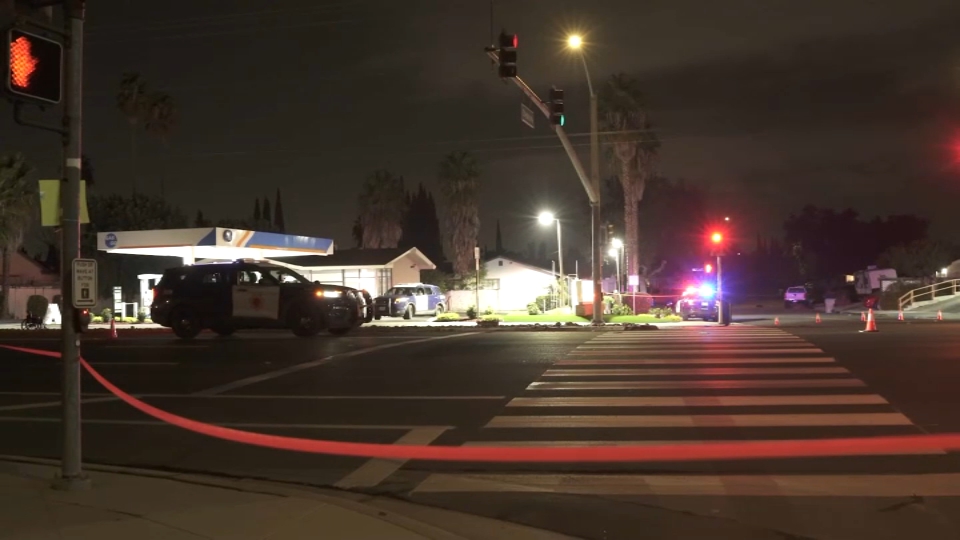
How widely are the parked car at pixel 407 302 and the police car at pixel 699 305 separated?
12231 mm

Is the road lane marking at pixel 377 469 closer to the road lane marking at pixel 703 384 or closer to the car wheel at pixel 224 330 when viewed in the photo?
the road lane marking at pixel 703 384

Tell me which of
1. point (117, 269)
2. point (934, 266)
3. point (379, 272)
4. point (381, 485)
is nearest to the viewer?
point (381, 485)

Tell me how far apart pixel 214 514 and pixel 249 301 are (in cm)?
1647

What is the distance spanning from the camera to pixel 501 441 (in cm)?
995

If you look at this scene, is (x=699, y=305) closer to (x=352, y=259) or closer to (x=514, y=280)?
(x=352, y=259)

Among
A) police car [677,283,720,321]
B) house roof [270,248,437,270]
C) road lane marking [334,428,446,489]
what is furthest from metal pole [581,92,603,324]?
house roof [270,248,437,270]

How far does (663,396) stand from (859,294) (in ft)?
197

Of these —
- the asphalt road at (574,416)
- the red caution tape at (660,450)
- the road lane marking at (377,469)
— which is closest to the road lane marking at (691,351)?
the asphalt road at (574,416)

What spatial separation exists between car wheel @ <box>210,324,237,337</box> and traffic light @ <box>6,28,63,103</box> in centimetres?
1657

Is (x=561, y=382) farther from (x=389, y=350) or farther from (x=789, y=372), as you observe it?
(x=389, y=350)

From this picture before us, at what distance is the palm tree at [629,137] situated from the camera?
54.0 m

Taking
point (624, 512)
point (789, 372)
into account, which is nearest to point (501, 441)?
point (624, 512)

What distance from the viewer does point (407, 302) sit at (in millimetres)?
39500

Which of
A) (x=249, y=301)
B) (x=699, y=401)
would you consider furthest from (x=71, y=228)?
(x=249, y=301)
